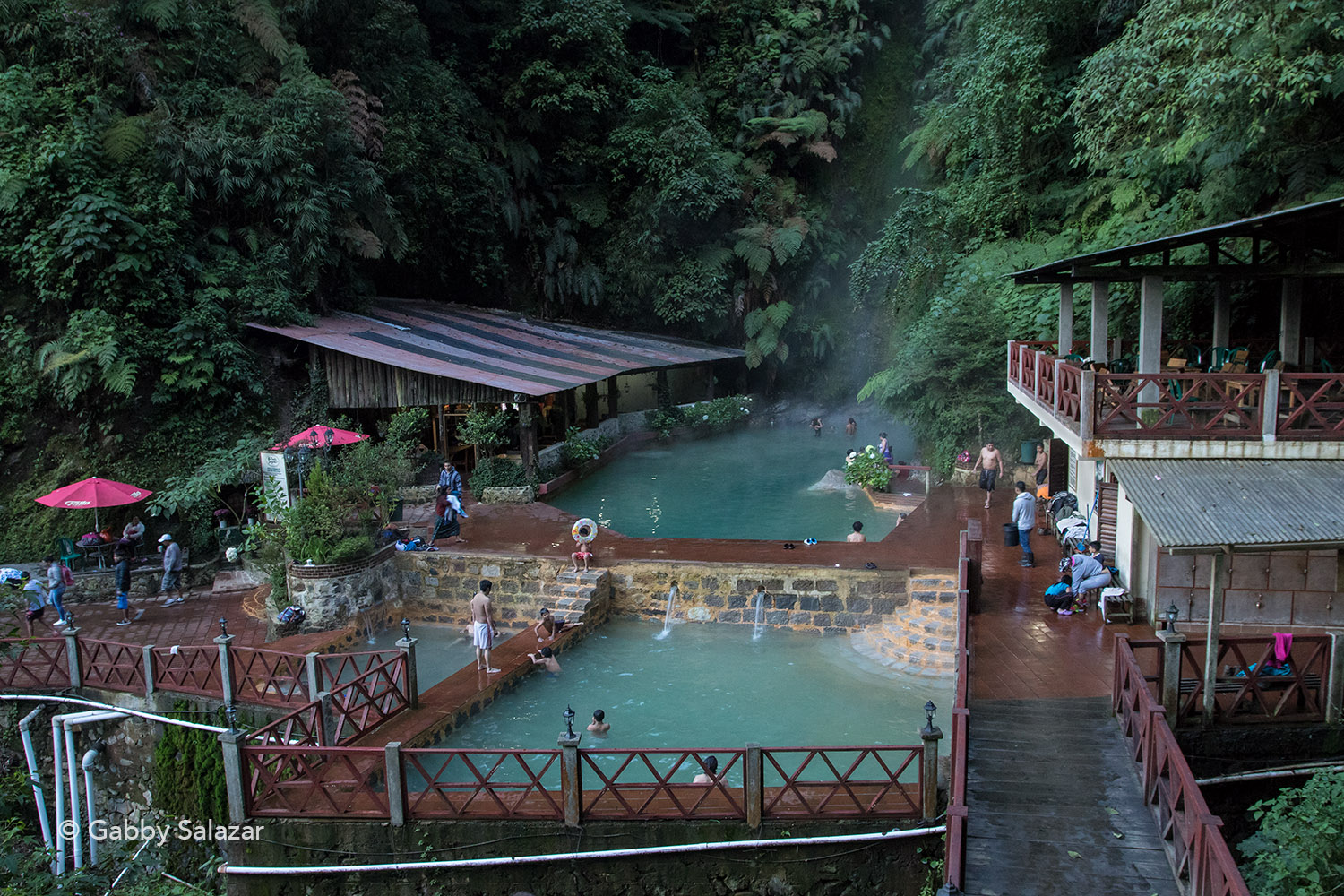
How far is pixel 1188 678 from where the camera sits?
951 centimetres

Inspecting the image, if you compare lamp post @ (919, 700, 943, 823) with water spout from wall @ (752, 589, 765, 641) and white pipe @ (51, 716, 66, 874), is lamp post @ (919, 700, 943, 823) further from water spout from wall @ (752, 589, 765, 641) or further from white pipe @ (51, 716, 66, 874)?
white pipe @ (51, 716, 66, 874)

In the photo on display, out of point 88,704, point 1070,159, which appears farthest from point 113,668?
point 1070,159

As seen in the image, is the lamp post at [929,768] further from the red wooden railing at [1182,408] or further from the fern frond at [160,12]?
the fern frond at [160,12]

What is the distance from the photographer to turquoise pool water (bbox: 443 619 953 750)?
37.9 feet

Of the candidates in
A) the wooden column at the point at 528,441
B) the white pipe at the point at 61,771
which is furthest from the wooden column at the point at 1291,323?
the white pipe at the point at 61,771

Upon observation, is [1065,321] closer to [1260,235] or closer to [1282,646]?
[1260,235]

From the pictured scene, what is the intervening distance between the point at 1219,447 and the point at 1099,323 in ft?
11.9

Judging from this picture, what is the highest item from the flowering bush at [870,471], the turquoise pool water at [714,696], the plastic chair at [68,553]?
the flowering bush at [870,471]

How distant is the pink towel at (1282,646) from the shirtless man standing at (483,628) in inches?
366

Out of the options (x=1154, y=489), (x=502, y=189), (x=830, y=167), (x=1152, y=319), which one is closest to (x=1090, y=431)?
(x=1154, y=489)

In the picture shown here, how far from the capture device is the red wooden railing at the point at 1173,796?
19.9 feet

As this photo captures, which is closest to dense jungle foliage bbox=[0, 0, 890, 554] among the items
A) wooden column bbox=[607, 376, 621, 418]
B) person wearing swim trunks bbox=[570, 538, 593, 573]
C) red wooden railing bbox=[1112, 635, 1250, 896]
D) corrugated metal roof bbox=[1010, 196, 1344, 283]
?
wooden column bbox=[607, 376, 621, 418]

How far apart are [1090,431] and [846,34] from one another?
27792 mm

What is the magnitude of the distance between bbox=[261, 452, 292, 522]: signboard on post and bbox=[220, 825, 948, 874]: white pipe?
26.2 ft
